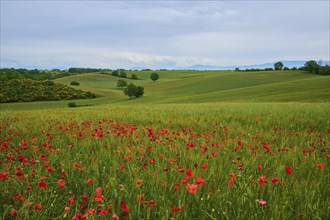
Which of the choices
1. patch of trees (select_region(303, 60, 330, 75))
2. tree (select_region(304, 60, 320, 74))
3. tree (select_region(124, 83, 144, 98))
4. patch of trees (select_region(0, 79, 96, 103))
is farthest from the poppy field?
tree (select_region(304, 60, 320, 74))

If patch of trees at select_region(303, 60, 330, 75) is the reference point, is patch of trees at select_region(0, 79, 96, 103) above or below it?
below

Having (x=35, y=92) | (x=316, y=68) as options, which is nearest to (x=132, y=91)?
(x=35, y=92)

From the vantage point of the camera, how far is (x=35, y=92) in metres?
67.2

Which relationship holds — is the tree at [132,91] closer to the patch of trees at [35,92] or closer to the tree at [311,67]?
the patch of trees at [35,92]

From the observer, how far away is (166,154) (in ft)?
12.7

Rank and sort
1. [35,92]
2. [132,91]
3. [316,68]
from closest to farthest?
1. [132,91]
2. [35,92]
3. [316,68]

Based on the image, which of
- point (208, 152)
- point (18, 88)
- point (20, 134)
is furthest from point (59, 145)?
point (18, 88)

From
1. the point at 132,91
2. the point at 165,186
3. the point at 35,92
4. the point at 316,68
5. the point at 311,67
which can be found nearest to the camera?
the point at 165,186

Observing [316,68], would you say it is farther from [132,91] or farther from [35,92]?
[35,92]

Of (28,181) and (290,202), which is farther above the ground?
(28,181)

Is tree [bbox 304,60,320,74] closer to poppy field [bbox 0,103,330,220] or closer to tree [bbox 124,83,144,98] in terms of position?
tree [bbox 124,83,144,98]

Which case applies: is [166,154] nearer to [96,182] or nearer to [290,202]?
[96,182]

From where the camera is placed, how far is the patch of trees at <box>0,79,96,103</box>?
207 feet

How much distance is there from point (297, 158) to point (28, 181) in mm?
3374
